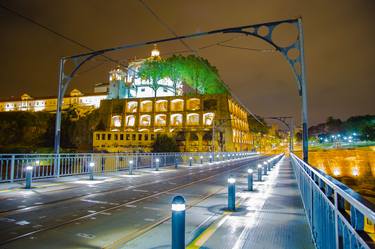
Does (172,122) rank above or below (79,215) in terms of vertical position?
above

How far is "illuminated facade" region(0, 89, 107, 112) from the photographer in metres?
120

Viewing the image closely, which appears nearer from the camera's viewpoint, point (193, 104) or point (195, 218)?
point (195, 218)

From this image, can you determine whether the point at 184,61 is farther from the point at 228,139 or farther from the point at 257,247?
the point at 257,247

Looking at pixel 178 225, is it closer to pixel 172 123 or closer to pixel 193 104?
pixel 193 104

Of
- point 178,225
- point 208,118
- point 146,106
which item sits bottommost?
point 178,225

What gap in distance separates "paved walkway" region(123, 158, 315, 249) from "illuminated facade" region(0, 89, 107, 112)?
4456 inches

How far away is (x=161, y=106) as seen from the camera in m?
91.8

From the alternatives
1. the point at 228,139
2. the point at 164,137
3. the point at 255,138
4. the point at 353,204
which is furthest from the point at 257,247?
the point at 255,138

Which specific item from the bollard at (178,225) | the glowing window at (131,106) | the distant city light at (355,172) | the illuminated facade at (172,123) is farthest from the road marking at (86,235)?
the glowing window at (131,106)

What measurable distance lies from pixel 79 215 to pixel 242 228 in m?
4.19

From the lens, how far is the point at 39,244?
212 inches

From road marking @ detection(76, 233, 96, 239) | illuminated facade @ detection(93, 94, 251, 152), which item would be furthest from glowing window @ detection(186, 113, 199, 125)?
road marking @ detection(76, 233, 96, 239)

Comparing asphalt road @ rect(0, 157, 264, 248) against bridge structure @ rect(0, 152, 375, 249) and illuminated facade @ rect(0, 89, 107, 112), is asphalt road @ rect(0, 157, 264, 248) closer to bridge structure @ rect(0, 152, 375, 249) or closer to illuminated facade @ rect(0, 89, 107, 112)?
bridge structure @ rect(0, 152, 375, 249)

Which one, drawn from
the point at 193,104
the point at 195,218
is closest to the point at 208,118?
the point at 193,104
